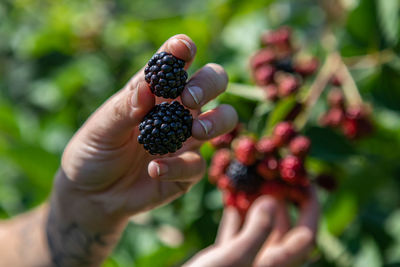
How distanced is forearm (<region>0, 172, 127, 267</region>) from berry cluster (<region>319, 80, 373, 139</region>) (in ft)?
2.32

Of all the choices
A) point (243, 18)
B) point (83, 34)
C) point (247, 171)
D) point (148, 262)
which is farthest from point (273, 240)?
point (83, 34)

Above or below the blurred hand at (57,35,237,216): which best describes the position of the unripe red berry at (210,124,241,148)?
below

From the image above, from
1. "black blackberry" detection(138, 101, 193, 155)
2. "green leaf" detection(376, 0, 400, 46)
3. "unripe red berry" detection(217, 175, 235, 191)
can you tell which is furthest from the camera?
"green leaf" detection(376, 0, 400, 46)

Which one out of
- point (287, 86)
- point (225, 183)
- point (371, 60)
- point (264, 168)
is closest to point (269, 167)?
point (264, 168)

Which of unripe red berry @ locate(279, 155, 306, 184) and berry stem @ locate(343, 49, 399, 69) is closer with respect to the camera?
unripe red berry @ locate(279, 155, 306, 184)

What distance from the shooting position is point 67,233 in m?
1.21

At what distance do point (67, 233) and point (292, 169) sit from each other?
26.7 inches

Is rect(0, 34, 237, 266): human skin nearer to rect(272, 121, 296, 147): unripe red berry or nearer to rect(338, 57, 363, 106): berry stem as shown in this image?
rect(272, 121, 296, 147): unripe red berry

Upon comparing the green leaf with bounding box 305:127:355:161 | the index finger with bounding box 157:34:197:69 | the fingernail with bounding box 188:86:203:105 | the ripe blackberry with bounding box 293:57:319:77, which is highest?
the index finger with bounding box 157:34:197:69

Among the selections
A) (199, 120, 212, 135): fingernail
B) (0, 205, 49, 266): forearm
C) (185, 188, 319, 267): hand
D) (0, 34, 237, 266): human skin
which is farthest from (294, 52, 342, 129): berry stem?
(0, 205, 49, 266): forearm

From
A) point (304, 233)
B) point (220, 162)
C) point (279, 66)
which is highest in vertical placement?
point (279, 66)

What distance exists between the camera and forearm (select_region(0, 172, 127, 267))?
44.5 inches

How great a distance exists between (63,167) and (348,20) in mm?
1017

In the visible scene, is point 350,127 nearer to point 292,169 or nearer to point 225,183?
point 292,169
